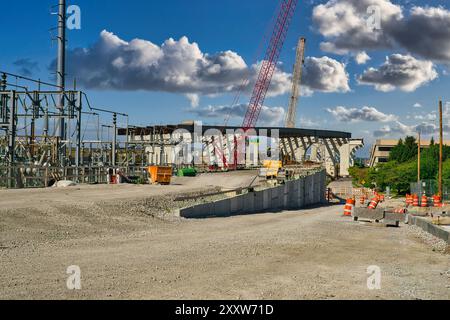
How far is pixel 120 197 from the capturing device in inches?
974

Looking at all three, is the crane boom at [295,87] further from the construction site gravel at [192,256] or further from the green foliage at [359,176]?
the construction site gravel at [192,256]

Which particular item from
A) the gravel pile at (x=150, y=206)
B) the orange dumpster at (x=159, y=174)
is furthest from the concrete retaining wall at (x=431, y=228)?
the orange dumpster at (x=159, y=174)

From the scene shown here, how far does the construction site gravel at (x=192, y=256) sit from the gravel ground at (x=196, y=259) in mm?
25

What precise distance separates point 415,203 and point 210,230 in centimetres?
2737

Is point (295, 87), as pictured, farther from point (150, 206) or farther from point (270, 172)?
point (150, 206)

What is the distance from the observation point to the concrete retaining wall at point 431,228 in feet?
57.4

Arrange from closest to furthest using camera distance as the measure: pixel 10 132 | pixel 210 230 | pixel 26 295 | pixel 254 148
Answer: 1. pixel 26 295
2. pixel 210 230
3. pixel 10 132
4. pixel 254 148

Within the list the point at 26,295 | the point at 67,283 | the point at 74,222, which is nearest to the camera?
the point at 26,295

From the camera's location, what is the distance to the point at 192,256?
1245 centimetres

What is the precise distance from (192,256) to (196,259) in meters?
0.46

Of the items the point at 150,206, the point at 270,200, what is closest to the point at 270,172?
the point at 270,200

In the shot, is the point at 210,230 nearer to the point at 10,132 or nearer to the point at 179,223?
the point at 179,223

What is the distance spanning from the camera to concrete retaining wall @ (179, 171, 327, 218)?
25.5m

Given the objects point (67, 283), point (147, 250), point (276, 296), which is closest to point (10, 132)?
point (147, 250)
